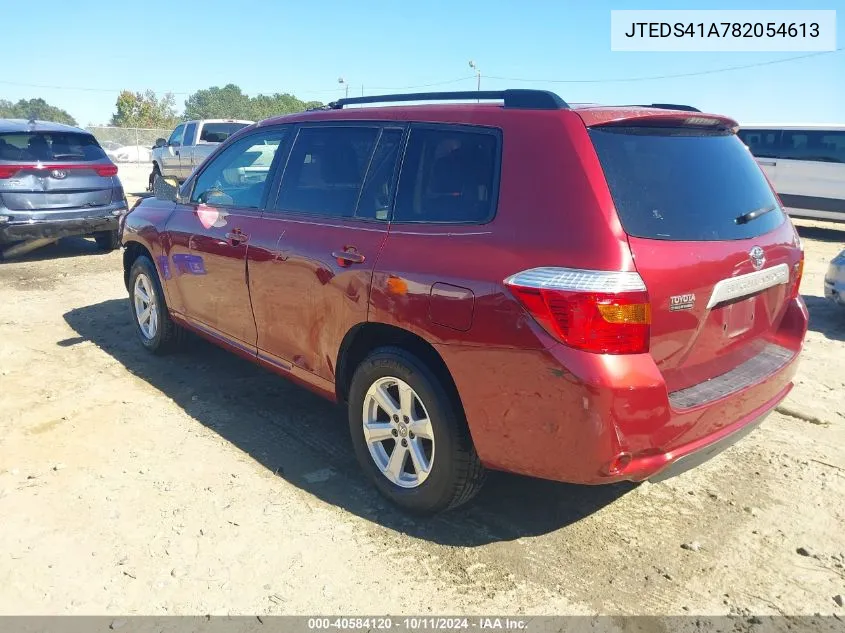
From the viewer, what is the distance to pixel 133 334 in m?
5.98

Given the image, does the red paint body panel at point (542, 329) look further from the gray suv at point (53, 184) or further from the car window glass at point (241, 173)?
the gray suv at point (53, 184)

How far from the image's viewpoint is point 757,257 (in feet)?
9.27

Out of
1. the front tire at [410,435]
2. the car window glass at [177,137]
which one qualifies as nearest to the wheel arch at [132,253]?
the front tire at [410,435]

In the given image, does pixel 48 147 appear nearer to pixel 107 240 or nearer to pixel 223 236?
pixel 107 240

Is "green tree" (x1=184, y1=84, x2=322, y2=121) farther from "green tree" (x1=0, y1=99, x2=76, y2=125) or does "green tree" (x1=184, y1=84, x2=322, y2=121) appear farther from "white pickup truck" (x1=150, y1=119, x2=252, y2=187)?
"white pickup truck" (x1=150, y1=119, x2=252, y2=187)

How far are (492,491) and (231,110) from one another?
110m

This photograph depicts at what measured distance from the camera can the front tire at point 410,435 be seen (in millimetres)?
2852

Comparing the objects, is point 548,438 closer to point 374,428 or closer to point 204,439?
point 374,428

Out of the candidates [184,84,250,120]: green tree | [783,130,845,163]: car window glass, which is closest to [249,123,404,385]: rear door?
[783,130,845,163]: car window glass

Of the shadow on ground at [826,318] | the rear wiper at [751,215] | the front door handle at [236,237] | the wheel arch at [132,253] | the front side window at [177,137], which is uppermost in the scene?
the front side window at [177,137]

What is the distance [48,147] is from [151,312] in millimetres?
5037

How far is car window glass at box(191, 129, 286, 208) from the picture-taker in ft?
13.2

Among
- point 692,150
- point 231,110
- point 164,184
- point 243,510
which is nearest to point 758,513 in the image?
point 692,150

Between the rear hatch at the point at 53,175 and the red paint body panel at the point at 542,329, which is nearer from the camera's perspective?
the red paint body panel at the point at 542,329
